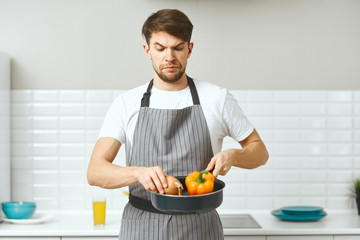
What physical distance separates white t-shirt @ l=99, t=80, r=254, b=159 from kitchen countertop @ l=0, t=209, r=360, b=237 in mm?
763

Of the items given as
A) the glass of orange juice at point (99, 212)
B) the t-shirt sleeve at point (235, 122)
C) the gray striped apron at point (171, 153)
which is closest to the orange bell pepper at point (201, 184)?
the gray striped apron at point (171, 153)

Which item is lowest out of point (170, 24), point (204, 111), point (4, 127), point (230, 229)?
point (230, 229)

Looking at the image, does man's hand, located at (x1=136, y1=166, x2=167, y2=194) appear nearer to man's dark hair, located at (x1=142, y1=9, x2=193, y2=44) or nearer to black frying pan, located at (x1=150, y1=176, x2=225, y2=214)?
black frying pan, located at (x1=150, y1=176, x2=225, y2=214)

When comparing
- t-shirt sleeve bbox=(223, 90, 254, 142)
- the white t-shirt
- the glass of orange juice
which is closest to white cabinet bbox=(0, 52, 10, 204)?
the glass of orange juice

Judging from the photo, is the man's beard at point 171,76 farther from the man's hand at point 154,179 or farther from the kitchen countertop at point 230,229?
the kitchen countertop at point 230,229

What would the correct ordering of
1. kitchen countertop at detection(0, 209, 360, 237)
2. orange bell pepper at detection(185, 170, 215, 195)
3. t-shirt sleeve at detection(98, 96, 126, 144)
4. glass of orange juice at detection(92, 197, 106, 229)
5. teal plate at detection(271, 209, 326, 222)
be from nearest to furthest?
orange bell pepper at detection(185, 170, 215, 195), t-shirt sleeve at detection(98, 96, 126, 144), kitchen countertop at detection(0, 209, 360, 237), glass of orange juice at detection(92, 197, 106, 229), teal plate at detection(271, 209, 326, 222)

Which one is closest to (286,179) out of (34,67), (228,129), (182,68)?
(228,129)

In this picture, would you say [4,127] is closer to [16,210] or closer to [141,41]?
[16,210]

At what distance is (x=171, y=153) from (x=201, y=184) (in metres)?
0.30

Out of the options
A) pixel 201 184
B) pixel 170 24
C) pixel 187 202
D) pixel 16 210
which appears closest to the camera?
pixel 187 202

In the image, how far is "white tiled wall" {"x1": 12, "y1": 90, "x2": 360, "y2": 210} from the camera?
295 cm

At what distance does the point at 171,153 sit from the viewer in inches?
70.9

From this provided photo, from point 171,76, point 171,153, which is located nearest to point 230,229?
point 171,153

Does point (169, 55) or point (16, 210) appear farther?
point (16, 210)
